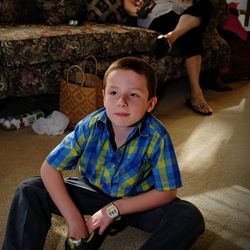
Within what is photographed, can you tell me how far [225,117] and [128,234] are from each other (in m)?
1.21

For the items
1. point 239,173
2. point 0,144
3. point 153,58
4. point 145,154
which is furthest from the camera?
point 153,58

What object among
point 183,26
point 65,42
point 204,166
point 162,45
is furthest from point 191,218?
point 183,26

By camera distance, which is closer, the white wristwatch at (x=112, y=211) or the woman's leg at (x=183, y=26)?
the white wristwatch at (x=112, y=211)

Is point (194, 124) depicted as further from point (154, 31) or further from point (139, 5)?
point (139, 5)

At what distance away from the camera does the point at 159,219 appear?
978 millimetres

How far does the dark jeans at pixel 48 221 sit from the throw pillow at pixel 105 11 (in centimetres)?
157

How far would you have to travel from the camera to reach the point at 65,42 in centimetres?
188

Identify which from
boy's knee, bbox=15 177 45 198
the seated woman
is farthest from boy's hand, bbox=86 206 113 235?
the seated woman

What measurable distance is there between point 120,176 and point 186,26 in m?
1.48

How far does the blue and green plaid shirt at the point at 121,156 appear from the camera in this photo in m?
0.94

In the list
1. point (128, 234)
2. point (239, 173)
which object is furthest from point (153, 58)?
point (128, 234)

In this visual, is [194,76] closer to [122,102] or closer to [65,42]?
[65,42]

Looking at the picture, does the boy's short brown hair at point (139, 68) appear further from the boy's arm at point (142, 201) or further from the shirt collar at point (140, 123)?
the boy's arm at point (142, 201)

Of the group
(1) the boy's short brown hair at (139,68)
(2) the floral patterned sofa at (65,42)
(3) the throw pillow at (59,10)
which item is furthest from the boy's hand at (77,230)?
(3) the throw pillow at (59,10)
